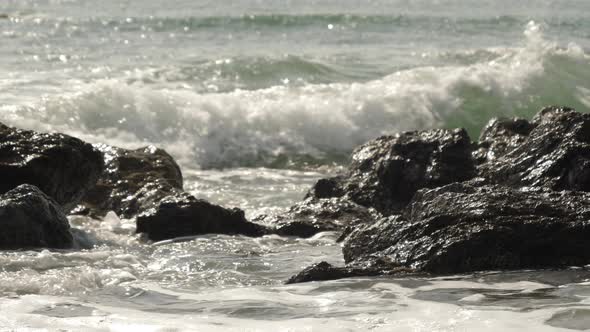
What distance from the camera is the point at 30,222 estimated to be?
7.24m

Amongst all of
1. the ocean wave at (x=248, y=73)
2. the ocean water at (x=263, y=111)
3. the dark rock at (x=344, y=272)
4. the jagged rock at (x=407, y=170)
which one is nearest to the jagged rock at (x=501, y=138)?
the jagged rock at (x=407, y=170)

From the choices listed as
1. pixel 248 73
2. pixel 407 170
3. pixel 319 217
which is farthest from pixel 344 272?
pixel 248 73

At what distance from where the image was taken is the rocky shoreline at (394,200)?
6113mm

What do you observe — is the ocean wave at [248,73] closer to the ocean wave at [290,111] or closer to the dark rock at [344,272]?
the ocean wave at [290,111]

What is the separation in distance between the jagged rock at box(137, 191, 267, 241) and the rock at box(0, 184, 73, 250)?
0.83 m

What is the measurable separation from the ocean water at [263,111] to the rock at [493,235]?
0.17 metres

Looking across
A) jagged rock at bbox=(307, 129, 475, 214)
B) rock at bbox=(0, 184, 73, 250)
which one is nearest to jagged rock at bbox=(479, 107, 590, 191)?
jagged rock at bbox=(307, 129, 475, 214)

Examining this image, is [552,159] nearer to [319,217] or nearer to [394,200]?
[394,200]

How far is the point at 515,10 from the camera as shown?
1161 inches

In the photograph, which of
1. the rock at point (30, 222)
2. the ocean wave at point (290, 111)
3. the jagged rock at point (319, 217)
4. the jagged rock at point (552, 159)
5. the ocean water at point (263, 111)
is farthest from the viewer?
the ocean wave at point (290, 111)

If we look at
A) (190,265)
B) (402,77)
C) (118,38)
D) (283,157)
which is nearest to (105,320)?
(190,265)

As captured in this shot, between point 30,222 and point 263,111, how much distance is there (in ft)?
28.6

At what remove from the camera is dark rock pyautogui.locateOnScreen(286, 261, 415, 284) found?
19.9 ft

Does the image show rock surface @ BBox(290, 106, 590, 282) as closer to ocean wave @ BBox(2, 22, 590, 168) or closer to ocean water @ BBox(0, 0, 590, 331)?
ocean water @ BBox(0, 0, 590, 331)
